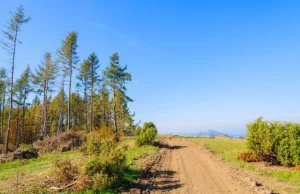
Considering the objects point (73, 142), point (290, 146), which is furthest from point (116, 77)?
point (290, 146)

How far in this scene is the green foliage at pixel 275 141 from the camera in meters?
16.9

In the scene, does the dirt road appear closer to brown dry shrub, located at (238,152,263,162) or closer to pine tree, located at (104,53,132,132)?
brown dry shrub, located at (238,152,263,162)

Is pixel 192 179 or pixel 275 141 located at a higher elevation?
pixel 275 141

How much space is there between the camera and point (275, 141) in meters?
18.2

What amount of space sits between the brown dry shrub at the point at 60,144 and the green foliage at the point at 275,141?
20.1 meters

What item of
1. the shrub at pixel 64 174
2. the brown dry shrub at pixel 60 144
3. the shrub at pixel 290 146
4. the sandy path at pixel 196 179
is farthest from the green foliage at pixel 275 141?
the brown dry shrub at pixel 60 144

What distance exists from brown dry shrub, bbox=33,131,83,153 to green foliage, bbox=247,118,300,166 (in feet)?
66.0

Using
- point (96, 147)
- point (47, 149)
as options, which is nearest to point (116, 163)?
point (96, 147)

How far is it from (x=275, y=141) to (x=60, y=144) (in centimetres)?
2321

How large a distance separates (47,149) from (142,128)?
11293 millimetres

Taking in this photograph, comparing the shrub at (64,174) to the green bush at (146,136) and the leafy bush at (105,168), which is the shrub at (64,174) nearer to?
the leafy bush at (105,168)

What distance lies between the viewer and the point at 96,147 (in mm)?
14383

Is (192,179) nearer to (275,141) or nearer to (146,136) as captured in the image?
(275,141)

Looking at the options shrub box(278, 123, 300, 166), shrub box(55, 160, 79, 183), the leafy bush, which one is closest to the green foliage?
shrub box(278, 123, 300, 166)
